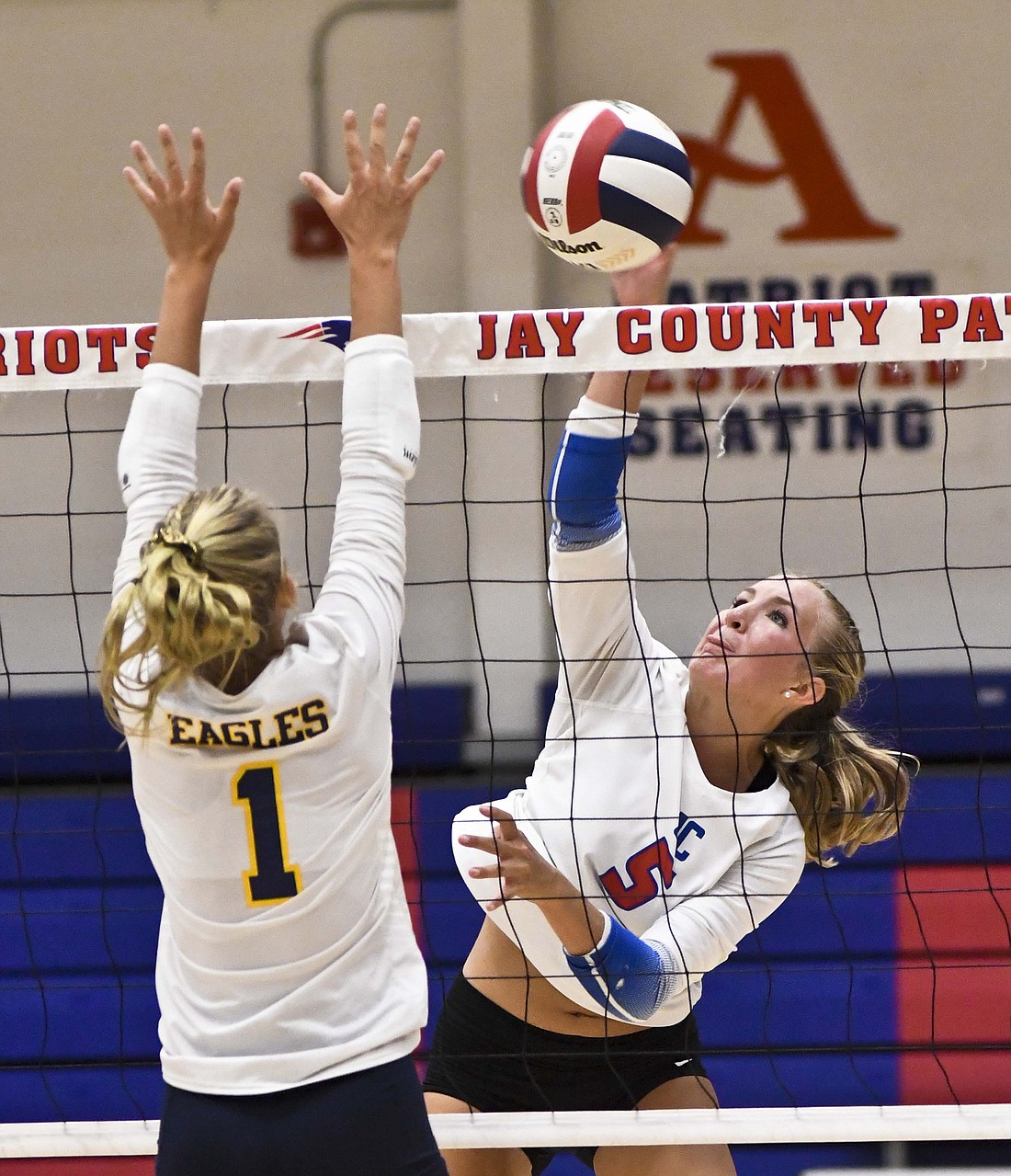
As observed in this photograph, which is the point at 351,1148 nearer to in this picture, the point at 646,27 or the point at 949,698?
the point at 949,698

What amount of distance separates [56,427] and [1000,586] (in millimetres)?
4011

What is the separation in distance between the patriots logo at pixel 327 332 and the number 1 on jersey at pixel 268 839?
100 cm

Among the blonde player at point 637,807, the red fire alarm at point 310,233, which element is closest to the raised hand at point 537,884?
the blonde player at point 637,807

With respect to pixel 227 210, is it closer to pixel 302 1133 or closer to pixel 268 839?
pixel 268 839

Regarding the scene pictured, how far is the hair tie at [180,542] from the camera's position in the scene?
66.5 inches

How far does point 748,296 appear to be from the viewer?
18.8ft

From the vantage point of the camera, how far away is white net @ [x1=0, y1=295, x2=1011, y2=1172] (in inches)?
190

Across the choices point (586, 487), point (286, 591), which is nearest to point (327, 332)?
point (586, 487)

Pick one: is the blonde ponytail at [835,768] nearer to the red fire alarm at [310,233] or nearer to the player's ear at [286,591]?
the player's ear at [286,591]

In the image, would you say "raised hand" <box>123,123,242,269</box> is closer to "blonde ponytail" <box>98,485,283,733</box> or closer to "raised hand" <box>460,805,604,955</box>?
"blonde ponytail" <box>98,485,283,733</box>

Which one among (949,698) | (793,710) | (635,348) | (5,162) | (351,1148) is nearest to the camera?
(351,1148)

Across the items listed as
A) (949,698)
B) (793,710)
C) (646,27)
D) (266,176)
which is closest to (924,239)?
(646,27)

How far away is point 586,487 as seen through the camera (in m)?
2.46

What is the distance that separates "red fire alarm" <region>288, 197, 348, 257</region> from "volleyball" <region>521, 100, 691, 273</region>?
3.17m
